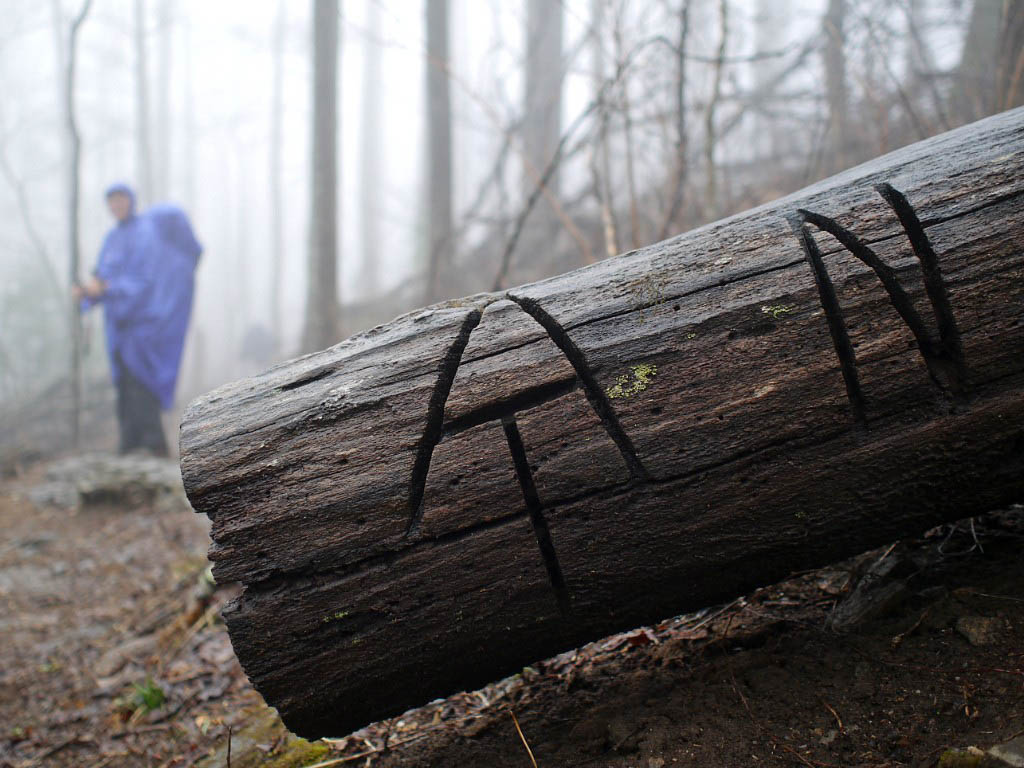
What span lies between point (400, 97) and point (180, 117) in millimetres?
10309

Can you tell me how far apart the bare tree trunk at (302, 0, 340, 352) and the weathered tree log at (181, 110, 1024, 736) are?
18.9 ft

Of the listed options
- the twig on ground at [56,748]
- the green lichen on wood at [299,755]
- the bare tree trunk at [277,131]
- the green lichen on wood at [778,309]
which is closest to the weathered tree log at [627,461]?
the green lichen on wood at [778,309]

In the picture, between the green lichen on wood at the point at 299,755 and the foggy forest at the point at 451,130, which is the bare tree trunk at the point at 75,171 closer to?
the foggy forest at the point at 451,130

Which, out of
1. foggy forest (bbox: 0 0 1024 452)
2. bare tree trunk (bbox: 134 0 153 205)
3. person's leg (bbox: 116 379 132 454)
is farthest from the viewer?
bare tree trunk (bbox: 134 0 153 205)

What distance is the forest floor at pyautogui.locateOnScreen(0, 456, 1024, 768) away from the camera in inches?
54.7

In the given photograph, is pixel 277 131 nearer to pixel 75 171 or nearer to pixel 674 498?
pixel 75 171

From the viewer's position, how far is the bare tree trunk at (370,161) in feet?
71.6

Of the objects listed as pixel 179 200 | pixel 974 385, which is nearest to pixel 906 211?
pixel 974 385

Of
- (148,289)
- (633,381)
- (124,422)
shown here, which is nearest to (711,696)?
(633,381)

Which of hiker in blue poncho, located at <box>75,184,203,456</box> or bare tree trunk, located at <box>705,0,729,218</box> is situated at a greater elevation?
→ bare tree trunk, located at <box>705,0,729,218</box>

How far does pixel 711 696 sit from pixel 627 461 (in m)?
0.60

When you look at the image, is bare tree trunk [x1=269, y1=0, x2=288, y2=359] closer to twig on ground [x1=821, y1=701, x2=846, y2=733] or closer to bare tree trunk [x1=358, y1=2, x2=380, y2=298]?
bare tree trunk [x1=358, y1=2, x2=380, y2=298]

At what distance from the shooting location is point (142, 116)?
1866cm

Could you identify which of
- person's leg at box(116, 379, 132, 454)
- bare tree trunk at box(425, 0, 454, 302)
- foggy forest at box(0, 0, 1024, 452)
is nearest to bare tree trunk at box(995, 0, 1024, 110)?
foggy forest at box(0, 0, 1024, 452)
